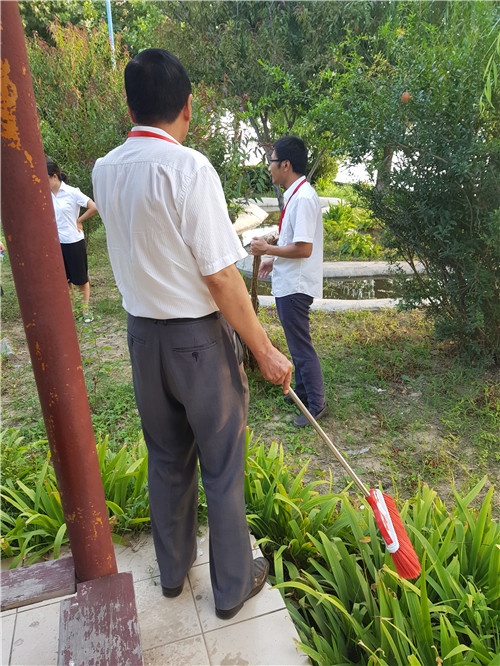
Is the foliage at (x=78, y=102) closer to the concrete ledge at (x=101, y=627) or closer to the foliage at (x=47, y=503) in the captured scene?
the foliage at (x=47, y=503)

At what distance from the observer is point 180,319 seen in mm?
1808

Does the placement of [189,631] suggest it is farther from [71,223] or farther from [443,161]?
[71,223]

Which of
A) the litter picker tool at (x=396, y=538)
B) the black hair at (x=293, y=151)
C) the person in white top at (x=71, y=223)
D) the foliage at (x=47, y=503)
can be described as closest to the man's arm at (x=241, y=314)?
the litter picker tool at (x=396, y=538)

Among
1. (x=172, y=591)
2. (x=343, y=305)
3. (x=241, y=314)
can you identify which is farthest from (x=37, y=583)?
(x=343, y=305)

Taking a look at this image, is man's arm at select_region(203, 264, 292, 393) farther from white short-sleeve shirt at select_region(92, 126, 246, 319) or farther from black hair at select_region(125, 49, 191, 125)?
black hair at select_region(125, 49, 191, 125)

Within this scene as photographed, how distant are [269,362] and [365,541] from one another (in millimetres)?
899

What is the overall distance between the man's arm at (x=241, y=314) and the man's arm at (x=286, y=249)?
1830mm

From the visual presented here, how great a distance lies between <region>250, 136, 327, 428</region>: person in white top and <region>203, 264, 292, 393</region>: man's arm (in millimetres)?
1835

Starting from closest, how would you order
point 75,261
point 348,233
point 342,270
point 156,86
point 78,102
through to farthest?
point 156,86
point 75,261
point 78,102
point 342,270
point 348,233

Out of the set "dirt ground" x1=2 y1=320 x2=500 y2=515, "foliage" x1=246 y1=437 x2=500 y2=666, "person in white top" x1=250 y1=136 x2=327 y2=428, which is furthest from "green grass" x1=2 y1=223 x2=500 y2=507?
"foliage" x1=246 y1=437 x2=500 y2=666

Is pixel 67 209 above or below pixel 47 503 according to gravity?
above

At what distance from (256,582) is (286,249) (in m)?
2.19

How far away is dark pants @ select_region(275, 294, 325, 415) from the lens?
12.4 ft

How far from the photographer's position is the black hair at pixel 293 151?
11.9 feet
